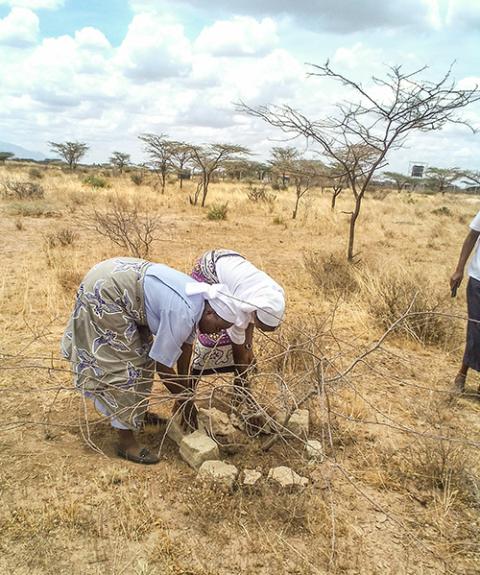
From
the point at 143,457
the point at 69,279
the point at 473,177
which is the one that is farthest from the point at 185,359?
the point at 473,177

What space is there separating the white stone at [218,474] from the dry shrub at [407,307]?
2417 millimetres

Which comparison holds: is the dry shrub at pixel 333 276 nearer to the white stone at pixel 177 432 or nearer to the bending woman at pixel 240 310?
the bending woman at pixel 240 310

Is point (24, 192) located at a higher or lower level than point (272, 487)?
higher

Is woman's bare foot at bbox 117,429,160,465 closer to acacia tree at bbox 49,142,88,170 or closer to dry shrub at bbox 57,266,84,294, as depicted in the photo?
dry shrub at bbox 57,266,84,294

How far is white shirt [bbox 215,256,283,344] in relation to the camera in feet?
7.71

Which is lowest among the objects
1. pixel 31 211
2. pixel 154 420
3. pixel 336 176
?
pixel 154 420

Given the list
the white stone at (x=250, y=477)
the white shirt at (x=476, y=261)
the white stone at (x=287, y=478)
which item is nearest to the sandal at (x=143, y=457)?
the white stone at (x=250, y=477)

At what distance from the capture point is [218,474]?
2.13 m

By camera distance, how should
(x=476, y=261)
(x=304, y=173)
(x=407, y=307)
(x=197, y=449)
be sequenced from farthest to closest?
(x=304, y=173) < (x=407, y=307) < (x=476, y=261) < (x=197, y=449)

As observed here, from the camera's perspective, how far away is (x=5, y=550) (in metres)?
1.78

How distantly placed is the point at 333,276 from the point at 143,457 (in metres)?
4.17

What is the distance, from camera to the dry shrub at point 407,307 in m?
4.31

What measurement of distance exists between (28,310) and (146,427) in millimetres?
2434

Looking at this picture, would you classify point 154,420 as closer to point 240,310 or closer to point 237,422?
point 237,422
